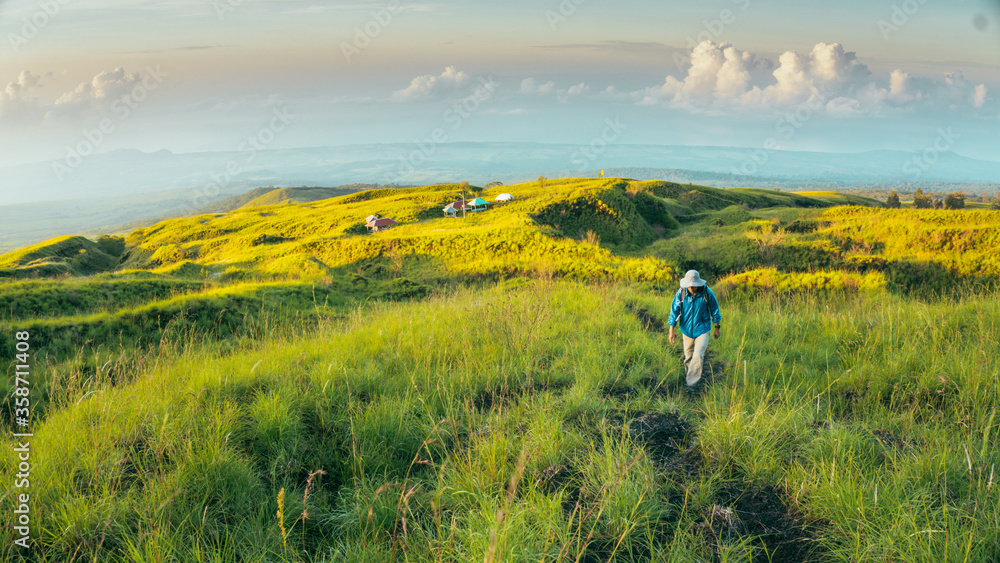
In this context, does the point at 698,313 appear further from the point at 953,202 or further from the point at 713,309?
the point at 953,202

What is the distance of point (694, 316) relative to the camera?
614cm

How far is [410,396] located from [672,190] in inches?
2341

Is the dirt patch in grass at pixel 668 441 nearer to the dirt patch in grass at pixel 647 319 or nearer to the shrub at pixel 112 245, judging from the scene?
the dirt patch in grass at pixel 647 319

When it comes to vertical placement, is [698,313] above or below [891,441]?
above

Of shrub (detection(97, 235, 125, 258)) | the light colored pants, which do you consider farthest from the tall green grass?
shrub (detection(97, 235, 125, 258))

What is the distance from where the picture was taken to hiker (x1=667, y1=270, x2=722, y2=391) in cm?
601

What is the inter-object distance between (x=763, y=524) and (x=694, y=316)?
3.38 m

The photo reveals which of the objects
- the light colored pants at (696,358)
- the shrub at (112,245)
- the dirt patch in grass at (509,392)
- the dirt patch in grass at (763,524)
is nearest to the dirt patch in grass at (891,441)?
the dirt patch in grass at (763,524)

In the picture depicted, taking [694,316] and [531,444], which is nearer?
[531,444]

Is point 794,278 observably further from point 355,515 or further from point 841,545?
point 355,515

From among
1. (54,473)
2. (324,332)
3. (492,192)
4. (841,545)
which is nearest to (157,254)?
(492,192)

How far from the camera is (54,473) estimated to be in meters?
3.35

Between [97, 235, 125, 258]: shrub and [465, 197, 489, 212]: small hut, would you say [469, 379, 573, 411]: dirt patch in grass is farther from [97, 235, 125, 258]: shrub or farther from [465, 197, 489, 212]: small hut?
[97, 235, 125, 258]: shrub

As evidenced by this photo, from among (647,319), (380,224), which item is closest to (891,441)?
(647,319)
